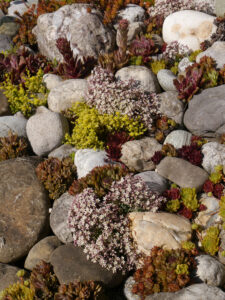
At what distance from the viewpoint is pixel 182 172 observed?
7336mm

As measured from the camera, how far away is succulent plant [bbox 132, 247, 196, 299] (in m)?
5.54

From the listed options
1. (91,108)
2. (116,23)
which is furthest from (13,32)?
(91,108)

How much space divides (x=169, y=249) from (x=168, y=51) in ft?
23.4

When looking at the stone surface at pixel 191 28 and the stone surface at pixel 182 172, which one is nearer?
the stone surface at pixel 182 172

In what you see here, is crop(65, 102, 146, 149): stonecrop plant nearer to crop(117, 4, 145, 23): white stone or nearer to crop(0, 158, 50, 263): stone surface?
crop(0, 158, 50, 263): stone surface

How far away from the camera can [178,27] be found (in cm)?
1107

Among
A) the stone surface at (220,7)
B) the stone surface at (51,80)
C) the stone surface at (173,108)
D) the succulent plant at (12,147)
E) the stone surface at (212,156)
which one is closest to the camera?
the stone surface at (212,156)

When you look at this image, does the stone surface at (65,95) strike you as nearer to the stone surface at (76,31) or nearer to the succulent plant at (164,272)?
the stone surface at (76,31)

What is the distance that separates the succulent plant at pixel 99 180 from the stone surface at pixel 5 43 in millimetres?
7500

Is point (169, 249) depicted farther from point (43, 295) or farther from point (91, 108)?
point (91, 108)

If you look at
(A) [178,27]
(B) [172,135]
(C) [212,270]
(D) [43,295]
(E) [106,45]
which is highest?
(A) [178,27]

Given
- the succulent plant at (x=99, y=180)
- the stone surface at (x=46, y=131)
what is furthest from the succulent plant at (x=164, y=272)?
the stone surface at (x=46, y=131)

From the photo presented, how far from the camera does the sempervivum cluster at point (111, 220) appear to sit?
238 inches

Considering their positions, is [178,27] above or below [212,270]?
above
